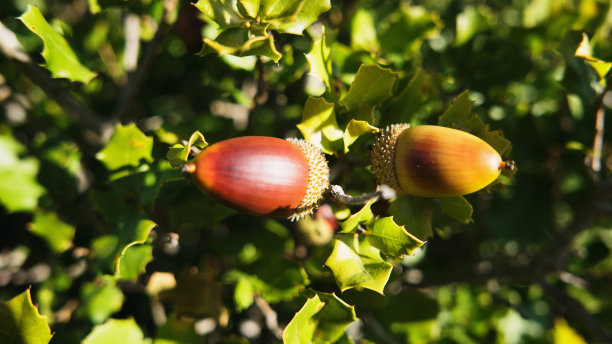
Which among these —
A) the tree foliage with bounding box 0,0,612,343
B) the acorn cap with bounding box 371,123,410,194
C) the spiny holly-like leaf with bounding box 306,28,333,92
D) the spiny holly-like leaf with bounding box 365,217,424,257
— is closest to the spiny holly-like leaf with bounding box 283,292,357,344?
the tree foliage with bounding box 0,0,612,343

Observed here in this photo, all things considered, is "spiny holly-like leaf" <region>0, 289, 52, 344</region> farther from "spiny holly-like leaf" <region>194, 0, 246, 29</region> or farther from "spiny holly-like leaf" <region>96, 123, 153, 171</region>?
"spiny holly-like leaf" <region>194, 0, 246, 29</region>

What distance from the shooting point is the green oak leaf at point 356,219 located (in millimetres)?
910

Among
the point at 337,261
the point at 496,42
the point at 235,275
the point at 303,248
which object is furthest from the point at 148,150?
the point at 496,42

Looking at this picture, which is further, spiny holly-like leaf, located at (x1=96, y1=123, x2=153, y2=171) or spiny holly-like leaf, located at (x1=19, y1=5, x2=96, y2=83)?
spiny holly-like leaf, located at (x1=96, y1=123, x2=153, y2=171)

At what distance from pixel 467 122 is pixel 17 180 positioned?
166cm

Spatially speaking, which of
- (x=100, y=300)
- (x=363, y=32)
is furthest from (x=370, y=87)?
(x=100, y=300)

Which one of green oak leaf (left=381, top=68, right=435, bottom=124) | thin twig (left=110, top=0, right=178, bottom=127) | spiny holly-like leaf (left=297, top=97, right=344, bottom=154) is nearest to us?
spiny holly-like leaf (left=297, top=97, right=344, bottom=154)

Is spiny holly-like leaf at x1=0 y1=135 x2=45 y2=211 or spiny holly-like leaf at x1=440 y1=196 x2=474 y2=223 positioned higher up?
spiny holly-like leaf at x1=440 y1=196 x2=474 y2=223

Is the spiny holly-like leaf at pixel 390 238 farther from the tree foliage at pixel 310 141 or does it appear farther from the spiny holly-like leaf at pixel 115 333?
the spiny holly-like leaf at pixel 115 333

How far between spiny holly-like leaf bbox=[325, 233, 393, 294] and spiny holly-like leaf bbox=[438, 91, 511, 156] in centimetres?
40

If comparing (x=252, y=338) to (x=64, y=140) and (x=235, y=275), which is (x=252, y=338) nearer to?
(x=235, y=275)

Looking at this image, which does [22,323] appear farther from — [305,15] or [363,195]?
[305,15]

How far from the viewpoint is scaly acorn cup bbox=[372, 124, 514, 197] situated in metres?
0.88

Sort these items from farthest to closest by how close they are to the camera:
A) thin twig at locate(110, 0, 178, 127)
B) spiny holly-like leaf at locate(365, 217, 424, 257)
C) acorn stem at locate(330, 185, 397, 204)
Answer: thin twig at locate(110, 0, 178, 127)
spiny holly-like leaf at locate(365, 217, 424, 257)
acorn stem at locate(330, 185, 397, 204)
